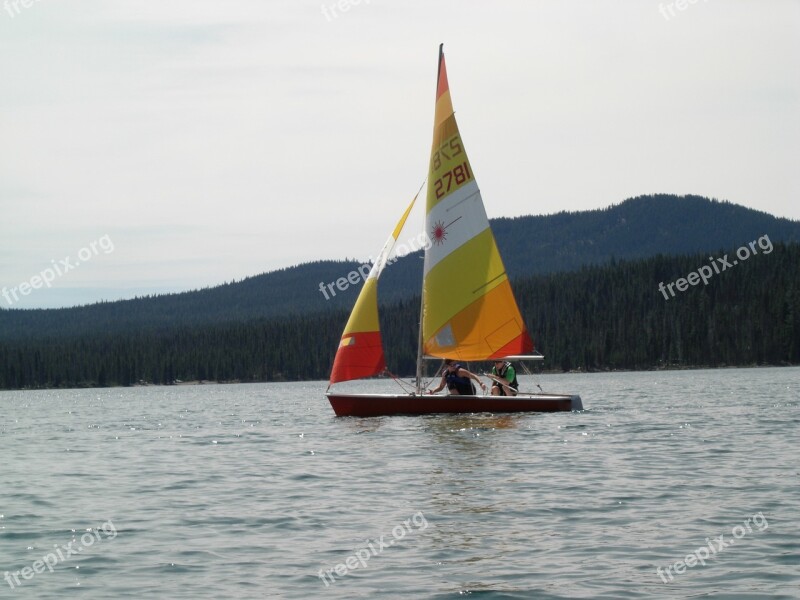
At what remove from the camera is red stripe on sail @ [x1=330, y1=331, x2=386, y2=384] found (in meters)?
39.9

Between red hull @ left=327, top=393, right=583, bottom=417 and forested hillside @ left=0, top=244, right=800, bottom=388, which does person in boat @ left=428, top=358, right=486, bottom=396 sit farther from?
forested hillside @ left=0, top=244, right=800, bottom=388

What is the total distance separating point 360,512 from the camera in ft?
68.6

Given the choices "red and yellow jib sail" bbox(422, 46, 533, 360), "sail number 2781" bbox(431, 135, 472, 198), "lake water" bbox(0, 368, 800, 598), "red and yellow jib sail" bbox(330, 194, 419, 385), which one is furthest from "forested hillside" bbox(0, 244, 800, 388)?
"lake water" bbox(0, 368, 800, 598)

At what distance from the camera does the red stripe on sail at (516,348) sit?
42.7 metres

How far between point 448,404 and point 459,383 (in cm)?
99

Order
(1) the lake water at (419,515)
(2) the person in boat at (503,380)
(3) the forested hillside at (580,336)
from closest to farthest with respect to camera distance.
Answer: (1) the lake water at (419,515) < (2) the person in boat at (503,380) < (3) the forested hillside at (580,336)

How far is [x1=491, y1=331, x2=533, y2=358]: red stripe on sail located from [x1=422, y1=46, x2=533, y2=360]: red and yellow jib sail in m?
0.59

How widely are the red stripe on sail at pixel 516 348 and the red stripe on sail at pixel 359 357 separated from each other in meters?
5.08

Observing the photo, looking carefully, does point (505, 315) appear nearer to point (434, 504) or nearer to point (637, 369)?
point (434, 504)

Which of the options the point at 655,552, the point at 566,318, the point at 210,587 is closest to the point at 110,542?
the point at 210,587

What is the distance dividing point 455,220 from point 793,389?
35897 millimetres

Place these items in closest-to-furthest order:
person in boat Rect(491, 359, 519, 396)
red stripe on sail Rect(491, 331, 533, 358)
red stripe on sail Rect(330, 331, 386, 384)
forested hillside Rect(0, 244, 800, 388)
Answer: red stripe on sail Rect(330, 331, 386, 384) < person in boat Rect(491, 359, 519, 396) < red stripe on sail Rect(491, 331, 533, 358) < forested hillside Rect(0, 244, 800, 388)

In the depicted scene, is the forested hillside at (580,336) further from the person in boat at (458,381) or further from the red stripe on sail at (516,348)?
the person in boat at (458,381)

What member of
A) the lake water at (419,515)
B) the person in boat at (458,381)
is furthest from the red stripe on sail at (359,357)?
the lake water at (419,515)
